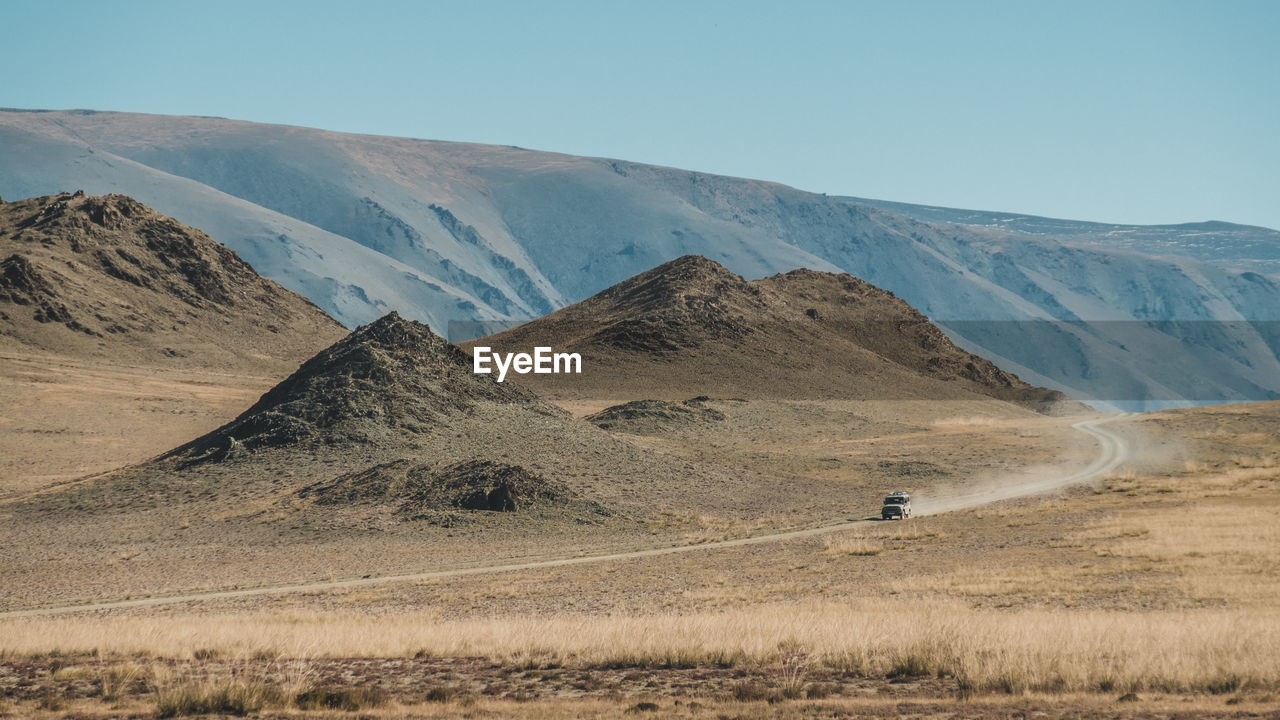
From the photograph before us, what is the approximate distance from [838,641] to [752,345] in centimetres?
13565

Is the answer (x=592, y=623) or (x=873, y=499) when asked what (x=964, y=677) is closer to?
(x=592, y=623)

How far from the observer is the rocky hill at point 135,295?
147 m

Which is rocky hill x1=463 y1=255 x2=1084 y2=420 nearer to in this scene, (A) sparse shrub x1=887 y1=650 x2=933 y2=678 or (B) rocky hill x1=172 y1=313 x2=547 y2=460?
(B) rocky hill x1=172 y1=313 x2=547 y2=460

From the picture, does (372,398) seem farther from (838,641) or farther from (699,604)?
(838,641)

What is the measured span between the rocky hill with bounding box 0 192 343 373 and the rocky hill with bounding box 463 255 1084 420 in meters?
31.1

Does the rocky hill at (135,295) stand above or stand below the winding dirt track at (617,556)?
above

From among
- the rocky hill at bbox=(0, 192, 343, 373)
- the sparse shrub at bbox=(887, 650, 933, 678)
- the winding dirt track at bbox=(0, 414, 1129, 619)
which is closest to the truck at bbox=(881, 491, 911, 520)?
the winding dirt track at bbox=(0, 414, 1129, 619)

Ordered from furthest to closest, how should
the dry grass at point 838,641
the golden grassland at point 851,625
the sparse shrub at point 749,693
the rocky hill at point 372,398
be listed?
1. the rocky hill at point 372,398
2. the dry grass at point 838,641
3. the golden grassland at point 851,625
4. the sparse shrub at point 749,693

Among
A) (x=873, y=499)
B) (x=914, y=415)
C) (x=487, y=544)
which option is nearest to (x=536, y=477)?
(x=487, y=544)

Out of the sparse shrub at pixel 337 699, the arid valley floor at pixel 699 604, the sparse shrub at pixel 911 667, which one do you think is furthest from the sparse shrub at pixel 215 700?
the sparse shrub at pixel 911 667

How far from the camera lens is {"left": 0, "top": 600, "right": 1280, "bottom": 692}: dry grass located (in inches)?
759

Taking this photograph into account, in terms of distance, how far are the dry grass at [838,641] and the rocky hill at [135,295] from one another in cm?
12752

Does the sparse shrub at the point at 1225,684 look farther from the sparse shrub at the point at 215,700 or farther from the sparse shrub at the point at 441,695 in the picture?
the sparse shrub at the point at 215,700

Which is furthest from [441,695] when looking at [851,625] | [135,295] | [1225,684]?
[135,295]
